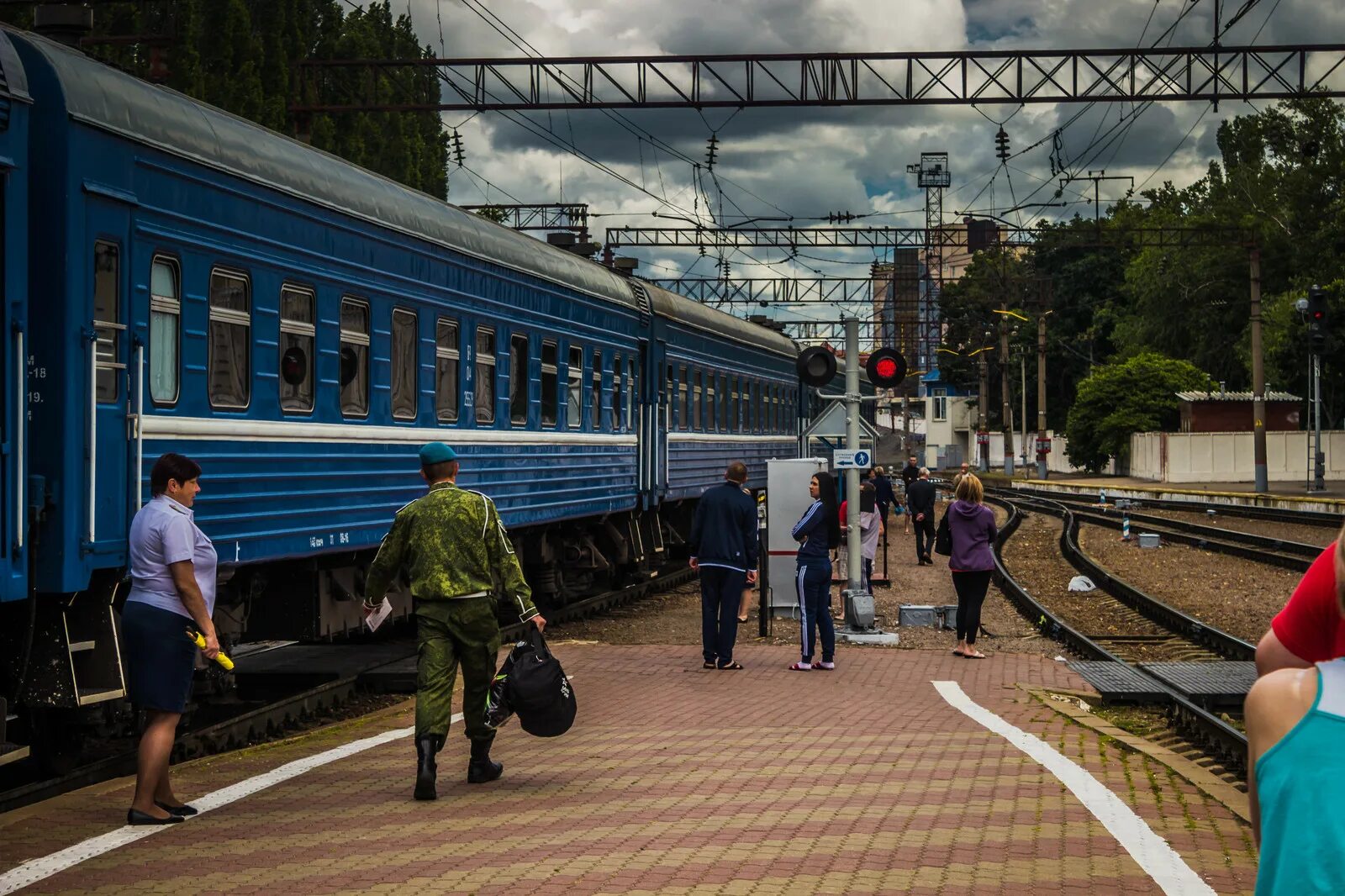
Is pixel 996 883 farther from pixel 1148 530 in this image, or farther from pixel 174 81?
pixel 174 81

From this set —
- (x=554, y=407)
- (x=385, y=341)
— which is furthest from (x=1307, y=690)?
(x=554, y=407)

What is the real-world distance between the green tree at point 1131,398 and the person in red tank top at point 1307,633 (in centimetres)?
7364

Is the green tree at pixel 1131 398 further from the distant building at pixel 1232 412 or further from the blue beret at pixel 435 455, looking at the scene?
the blue beret at pixel 435 455

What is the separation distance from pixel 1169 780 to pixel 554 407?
398 inches

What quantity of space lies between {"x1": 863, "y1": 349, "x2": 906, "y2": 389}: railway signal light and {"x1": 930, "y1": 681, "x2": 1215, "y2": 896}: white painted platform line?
560 centimetres

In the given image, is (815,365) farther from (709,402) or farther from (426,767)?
(709,402)

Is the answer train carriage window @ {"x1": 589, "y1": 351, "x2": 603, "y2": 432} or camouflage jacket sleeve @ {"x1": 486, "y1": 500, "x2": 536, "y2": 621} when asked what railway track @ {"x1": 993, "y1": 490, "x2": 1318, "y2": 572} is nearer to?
train carriage window @ {"x1": 589, "y1": 351, "x2": 603, "y2": 432}

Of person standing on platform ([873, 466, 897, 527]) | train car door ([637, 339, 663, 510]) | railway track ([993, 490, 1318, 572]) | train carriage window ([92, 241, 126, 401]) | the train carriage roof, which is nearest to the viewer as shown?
train carriage window ([92, 241, 126, 401])

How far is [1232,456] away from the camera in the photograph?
67.6m

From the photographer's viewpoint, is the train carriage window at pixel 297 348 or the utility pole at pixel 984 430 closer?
the train carriage window at pixel 297 348

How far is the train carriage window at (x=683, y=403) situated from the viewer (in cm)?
2502

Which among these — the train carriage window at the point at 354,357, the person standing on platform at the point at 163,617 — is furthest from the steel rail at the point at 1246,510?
the person standing on platform at the point at 163,617

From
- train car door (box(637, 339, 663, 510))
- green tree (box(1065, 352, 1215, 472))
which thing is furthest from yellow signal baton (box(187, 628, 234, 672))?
green tree (box(1065, 352, 1215, 472))

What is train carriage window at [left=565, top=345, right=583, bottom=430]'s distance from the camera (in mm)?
19406
